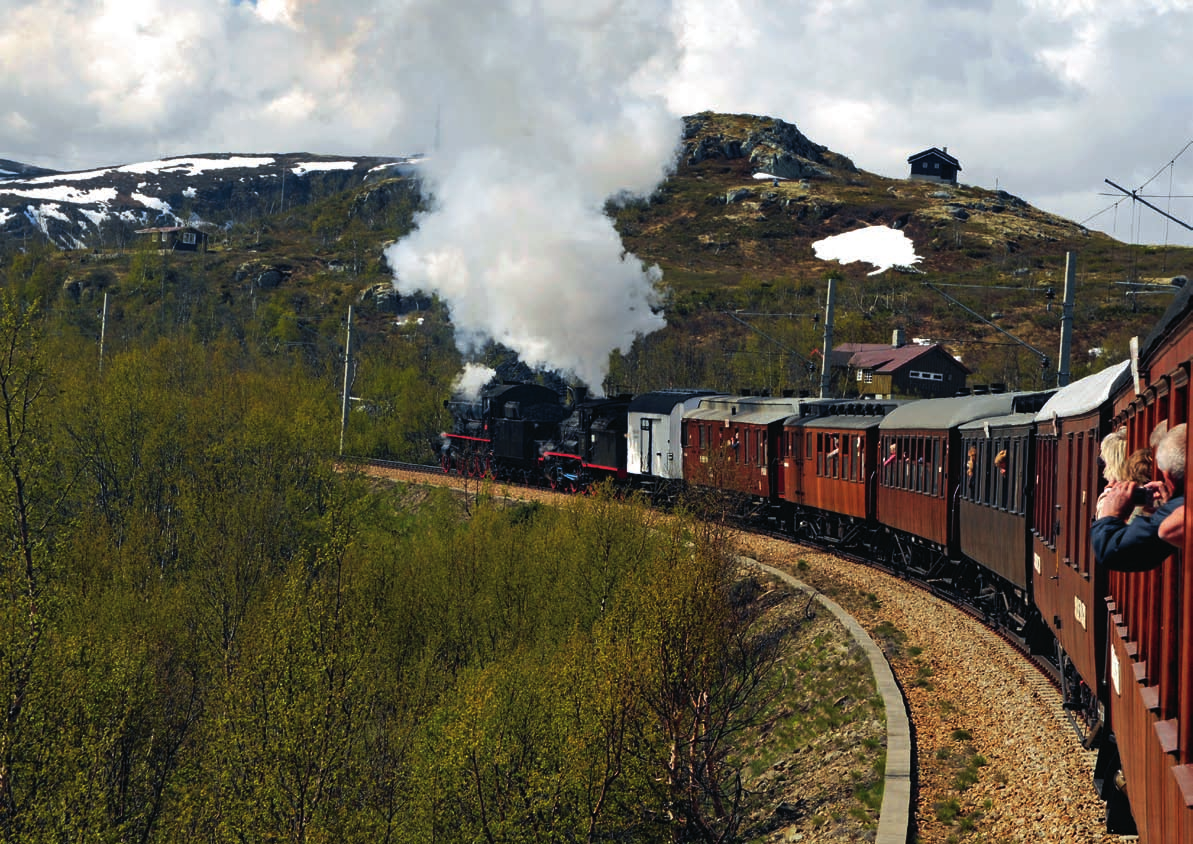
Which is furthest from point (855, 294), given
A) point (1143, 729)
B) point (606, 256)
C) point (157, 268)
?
point (1143, 729)

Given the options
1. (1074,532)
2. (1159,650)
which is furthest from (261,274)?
(1159,650)

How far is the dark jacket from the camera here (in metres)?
4.66

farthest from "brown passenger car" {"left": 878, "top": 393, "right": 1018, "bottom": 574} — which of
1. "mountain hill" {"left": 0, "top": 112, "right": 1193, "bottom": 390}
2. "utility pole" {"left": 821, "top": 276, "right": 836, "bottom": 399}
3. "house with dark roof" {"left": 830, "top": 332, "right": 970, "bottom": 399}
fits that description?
"house with dark roof" {"left": 830, "top": 332, "right": 970, "bottom": 399}

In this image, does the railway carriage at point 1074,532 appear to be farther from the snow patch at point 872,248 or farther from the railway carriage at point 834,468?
the snow patch at point 872,248

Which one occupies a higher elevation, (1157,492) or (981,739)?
(1157,492)

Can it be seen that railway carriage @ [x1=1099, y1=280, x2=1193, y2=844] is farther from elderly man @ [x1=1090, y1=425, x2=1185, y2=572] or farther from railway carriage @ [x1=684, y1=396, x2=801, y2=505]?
railway carriage @ [x1=684, y1=396, x2=801, y2=505]

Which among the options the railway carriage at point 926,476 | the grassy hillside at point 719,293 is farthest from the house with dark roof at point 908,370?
the railway carriage at point 926,476

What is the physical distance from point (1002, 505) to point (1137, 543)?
48.3 feet

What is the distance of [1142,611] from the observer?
22.9ft

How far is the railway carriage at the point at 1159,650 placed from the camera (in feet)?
16.7

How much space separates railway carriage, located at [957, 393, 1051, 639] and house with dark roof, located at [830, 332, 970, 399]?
55.1 metres

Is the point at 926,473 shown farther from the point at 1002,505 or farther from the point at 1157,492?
the point at 1157,492

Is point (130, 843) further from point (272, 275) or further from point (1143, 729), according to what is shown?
point (272, 275)

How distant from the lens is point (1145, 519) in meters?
4.79
